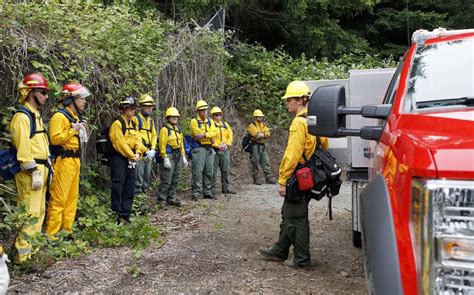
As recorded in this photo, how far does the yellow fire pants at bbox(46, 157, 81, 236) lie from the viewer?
19.8ft

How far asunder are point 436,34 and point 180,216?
5955 millimetres

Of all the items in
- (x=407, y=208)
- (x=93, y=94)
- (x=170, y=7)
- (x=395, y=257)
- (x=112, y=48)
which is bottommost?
(x=395, y=257)

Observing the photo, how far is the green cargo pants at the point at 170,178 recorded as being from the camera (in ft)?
31.4

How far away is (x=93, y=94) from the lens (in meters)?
7.71

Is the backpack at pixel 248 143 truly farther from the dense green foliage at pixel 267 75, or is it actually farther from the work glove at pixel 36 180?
the work glove at pixel 36 180

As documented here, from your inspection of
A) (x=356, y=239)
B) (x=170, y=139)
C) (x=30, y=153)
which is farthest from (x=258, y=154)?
(x=30, y=153)

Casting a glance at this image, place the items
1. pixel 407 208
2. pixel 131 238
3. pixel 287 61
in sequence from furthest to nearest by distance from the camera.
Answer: pixel 287 61 → pixel 131 238 → pixel 407 208

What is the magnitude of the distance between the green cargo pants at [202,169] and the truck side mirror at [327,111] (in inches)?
305

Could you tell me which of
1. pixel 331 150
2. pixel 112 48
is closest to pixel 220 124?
pixel 112 48

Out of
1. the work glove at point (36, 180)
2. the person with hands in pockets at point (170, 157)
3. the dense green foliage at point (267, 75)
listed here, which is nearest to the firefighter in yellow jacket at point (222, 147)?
the person with hands in pockets at point (170, 157)

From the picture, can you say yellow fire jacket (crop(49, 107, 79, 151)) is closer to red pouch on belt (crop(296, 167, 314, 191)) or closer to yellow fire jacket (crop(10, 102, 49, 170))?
yellow fire jacket (crop(10, 102, 49, 170))

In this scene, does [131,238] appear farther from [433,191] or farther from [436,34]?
[433,191]

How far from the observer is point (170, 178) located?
962 cm

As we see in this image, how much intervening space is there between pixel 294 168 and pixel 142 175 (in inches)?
171
